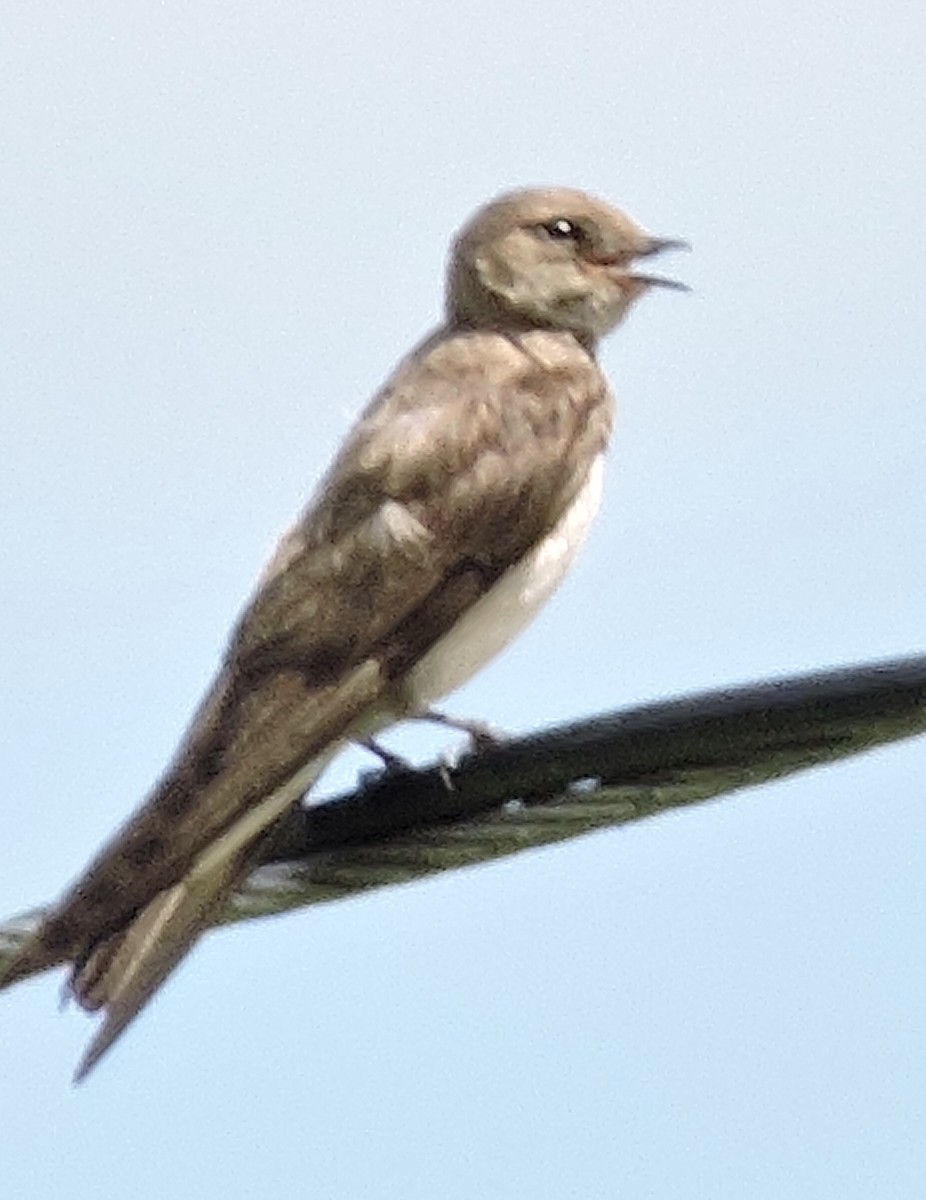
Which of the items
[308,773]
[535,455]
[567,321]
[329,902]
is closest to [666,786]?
[329,902]

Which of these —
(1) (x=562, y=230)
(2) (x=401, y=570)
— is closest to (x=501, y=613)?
(2) (x=401, y=570)

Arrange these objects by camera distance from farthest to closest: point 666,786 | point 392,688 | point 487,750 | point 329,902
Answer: point 392,688 → point 329,902 → point 487,750 → point 666,786

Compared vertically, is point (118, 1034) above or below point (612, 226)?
below

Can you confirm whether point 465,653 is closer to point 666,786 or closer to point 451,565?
point 451,565

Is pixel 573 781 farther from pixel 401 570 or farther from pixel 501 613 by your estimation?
pixel 501 613

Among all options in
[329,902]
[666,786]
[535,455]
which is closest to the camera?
[666,786]

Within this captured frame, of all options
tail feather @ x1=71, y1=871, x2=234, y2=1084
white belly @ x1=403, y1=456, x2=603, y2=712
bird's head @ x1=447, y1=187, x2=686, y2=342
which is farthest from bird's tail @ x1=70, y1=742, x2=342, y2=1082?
bird's head @ x1=447, y1=187, x2=686, y2=342

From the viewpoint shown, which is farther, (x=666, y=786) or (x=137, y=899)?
(x=137, y=899)
